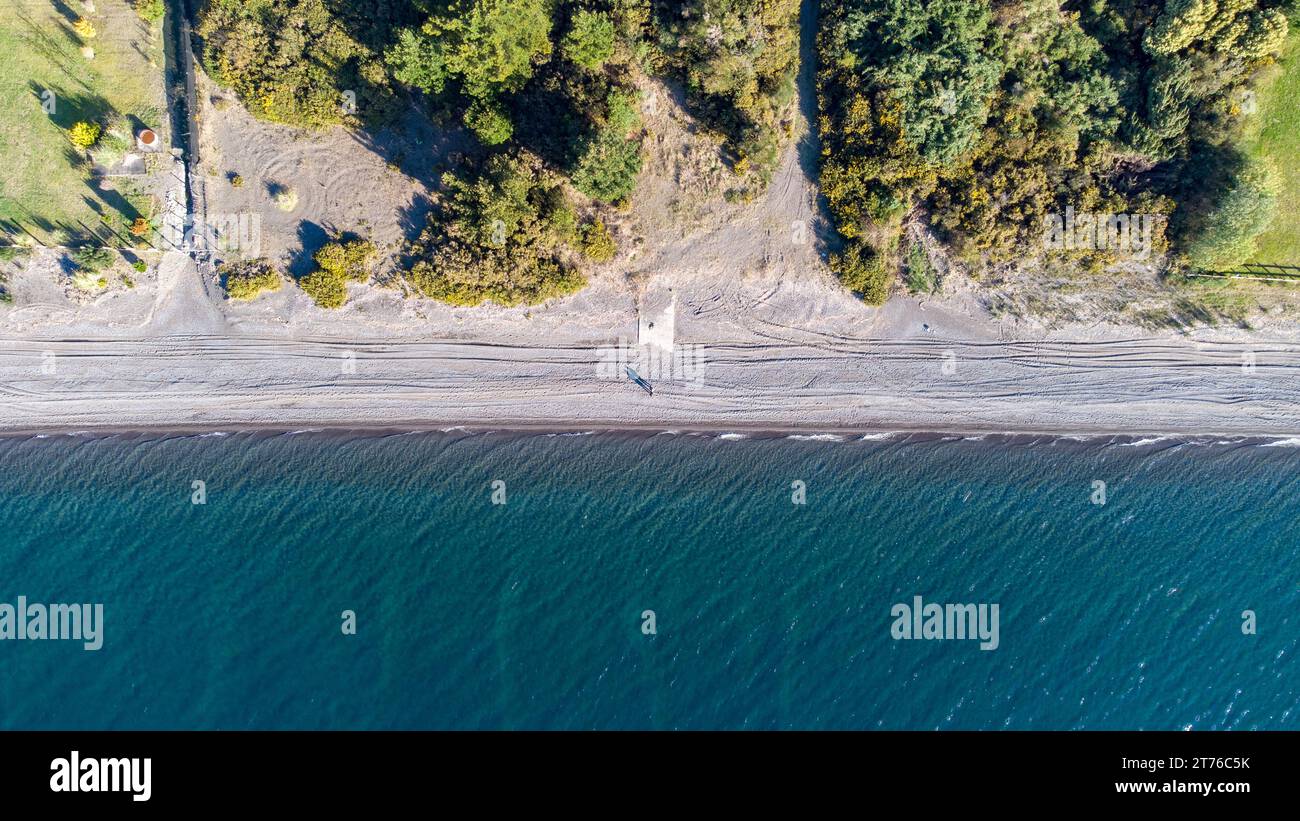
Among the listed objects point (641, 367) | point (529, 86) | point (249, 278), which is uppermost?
point (529, 86)

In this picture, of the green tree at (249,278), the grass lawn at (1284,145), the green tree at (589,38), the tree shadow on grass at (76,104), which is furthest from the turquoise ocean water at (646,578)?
the green tree at (589,38)

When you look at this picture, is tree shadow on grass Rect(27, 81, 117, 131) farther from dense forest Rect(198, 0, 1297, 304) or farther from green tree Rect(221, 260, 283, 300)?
green tree Rect(221, 260, 283, 300)

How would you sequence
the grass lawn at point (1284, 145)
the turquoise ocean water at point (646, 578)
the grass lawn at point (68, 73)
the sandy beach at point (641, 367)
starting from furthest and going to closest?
the turquoise ocean water at point (646, 578) → the sandy beach at point (641, 367) → the grass lawn at point (68, 73) → the grass lawn at point (1284, 145)

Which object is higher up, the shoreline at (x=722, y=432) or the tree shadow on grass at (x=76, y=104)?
the tree shadow on grass at (x=76, y=104)

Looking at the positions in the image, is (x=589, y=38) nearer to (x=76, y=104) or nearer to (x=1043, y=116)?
(x=1043, y=116)

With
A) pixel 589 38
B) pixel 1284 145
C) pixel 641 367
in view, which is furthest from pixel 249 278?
pixel 1284 145

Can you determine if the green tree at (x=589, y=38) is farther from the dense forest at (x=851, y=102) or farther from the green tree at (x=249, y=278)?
the green tree at (x=249, y=278)

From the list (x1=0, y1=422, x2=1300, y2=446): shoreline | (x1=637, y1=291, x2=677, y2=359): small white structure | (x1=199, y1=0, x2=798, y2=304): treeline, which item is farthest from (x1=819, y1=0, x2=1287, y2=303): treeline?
(x1=637, y1=291, x2=677, y2=359): small white structure
